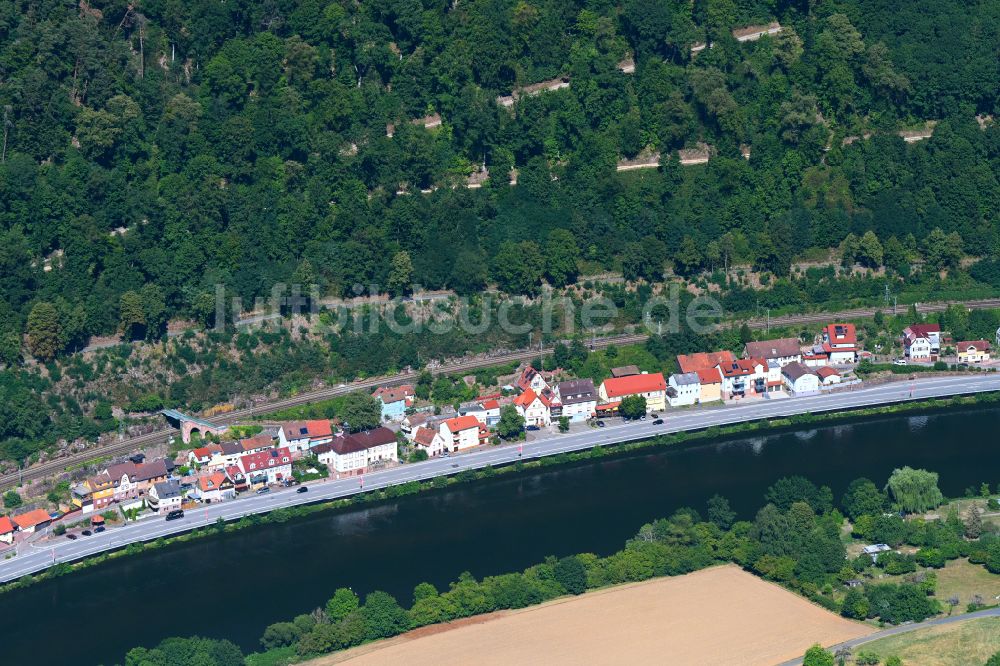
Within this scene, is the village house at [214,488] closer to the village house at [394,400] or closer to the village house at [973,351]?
the village house at [394,400]

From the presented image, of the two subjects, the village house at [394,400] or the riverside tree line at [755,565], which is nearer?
the riverside tree line at [755,565]

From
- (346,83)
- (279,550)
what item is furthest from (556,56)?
(279,550)

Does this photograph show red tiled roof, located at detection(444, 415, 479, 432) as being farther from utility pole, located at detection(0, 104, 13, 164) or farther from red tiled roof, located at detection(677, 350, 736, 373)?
utility pole, located at detection(0, 104, 13, 164)

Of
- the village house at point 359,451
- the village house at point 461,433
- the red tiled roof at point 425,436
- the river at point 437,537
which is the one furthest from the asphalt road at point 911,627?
the village house at point 359,451

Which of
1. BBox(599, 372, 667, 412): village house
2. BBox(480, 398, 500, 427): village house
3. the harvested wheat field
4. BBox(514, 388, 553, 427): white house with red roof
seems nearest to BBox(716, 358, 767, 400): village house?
BBox(599, 372, 667, 412): village house

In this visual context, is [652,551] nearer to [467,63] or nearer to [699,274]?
[699,274]

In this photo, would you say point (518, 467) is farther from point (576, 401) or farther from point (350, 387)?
point (350, 387)
